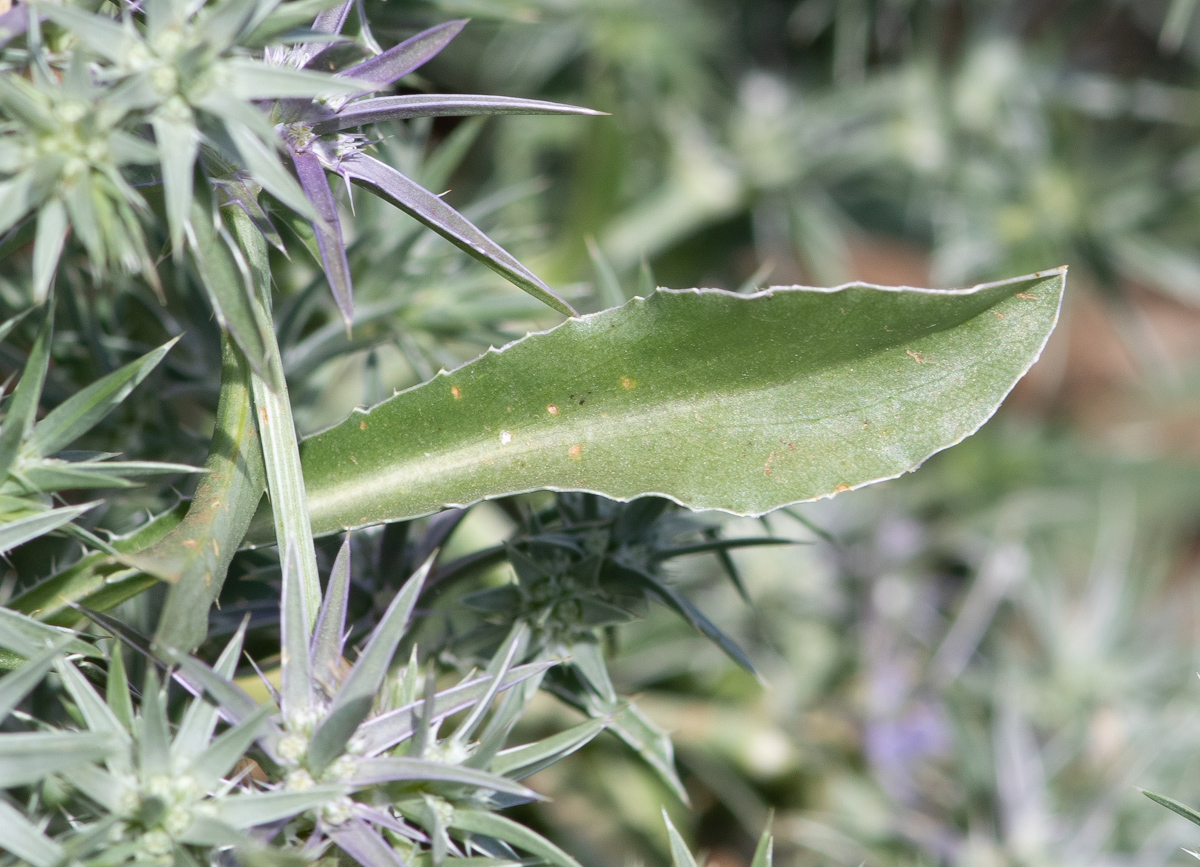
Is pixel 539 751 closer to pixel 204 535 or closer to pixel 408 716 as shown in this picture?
pixel 408 716

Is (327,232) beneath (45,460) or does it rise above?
above

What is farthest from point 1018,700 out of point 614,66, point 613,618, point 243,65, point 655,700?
point 243,65

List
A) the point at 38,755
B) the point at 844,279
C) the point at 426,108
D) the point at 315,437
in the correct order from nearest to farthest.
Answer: the point at 38,755, the point at 426,108, the point at 315,437, the point at 844,279

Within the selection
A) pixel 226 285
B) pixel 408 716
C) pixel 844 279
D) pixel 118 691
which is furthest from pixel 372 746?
pixel 844 279

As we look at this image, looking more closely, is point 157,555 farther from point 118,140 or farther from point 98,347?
point 98,347

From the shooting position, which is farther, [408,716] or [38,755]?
[408,716]

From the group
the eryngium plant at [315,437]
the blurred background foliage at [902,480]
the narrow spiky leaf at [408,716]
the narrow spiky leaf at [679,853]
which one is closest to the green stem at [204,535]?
Result: the eryngium plant at [315,437]

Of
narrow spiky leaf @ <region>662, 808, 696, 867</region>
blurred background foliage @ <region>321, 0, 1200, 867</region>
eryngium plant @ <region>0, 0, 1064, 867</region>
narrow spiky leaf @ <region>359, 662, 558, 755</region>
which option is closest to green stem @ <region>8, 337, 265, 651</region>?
eryngium plant @ <region>0, 0, 1064, 867</region>
